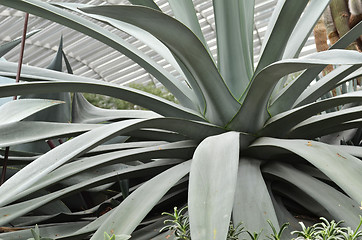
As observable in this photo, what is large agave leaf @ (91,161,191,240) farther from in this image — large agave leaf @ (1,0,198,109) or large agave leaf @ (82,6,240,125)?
large agave leaf @ (1,0,198,109)

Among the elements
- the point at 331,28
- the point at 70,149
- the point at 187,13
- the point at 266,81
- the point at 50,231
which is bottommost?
the point at 50,231

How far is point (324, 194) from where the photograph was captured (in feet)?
2.72

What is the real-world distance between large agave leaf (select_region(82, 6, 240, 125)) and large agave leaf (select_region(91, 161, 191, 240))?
0.57 feet

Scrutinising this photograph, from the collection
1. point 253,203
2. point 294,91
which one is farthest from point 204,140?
point 294,91

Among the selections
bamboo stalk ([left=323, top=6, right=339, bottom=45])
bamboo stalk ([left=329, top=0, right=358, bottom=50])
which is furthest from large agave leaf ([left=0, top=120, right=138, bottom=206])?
bamboo stalk ([left=323, top=6, right=339, bottom=45])

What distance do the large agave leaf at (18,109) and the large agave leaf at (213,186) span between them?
0.35 m

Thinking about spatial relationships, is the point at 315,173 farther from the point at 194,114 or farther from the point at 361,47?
the point at 361,47

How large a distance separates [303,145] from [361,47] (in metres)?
1.49

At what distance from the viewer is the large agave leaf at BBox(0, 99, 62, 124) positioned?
2.81ft

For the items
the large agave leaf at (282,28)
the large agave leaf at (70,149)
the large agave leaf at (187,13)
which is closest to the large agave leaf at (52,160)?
the large agave leaf at (70,149)

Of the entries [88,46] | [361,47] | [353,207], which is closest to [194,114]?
[353,207]

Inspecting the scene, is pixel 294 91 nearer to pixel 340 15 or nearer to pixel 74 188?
pixel 74 188

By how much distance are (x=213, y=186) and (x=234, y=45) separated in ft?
1.72

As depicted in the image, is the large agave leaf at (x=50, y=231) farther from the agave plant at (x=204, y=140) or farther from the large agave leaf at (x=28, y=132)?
the large agave leaf at (x=28, y=132)
